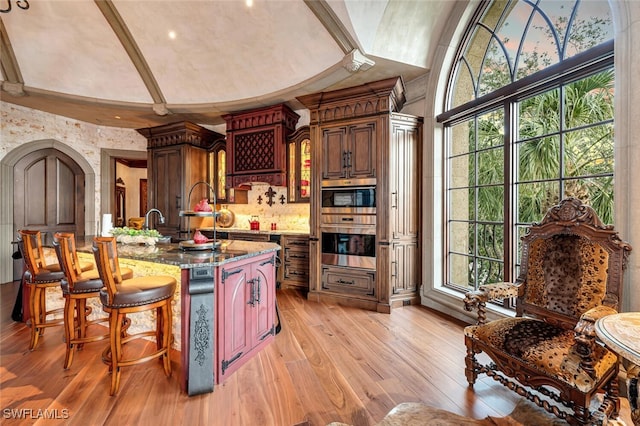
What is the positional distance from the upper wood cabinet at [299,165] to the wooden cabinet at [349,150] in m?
0.69

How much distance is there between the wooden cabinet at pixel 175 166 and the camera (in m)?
5.23

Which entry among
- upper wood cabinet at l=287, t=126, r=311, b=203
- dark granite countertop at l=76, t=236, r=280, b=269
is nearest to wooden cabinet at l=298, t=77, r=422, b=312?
upper wood cabinet at l=287, t=126, r=311, b=203

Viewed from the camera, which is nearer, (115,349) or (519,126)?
(115,349)

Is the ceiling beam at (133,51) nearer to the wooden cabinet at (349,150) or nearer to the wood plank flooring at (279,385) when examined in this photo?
the wooden cabinet at (349,150)

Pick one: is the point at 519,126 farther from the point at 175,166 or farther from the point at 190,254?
the point at 175,166

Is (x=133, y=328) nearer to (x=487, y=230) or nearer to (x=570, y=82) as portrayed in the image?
(x=487, y=230)

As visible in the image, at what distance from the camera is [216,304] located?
2.04m

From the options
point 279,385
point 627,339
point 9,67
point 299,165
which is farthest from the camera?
point 299,165

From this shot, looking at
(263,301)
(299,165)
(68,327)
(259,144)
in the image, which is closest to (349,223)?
(299,165)

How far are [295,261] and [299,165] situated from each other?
5.12 ft

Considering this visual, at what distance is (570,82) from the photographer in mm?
2359

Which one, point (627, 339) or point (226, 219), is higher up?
point (226, 219)

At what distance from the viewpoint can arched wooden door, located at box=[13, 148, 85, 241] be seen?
4.91 m

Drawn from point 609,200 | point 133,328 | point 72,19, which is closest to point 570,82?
point 609,200
